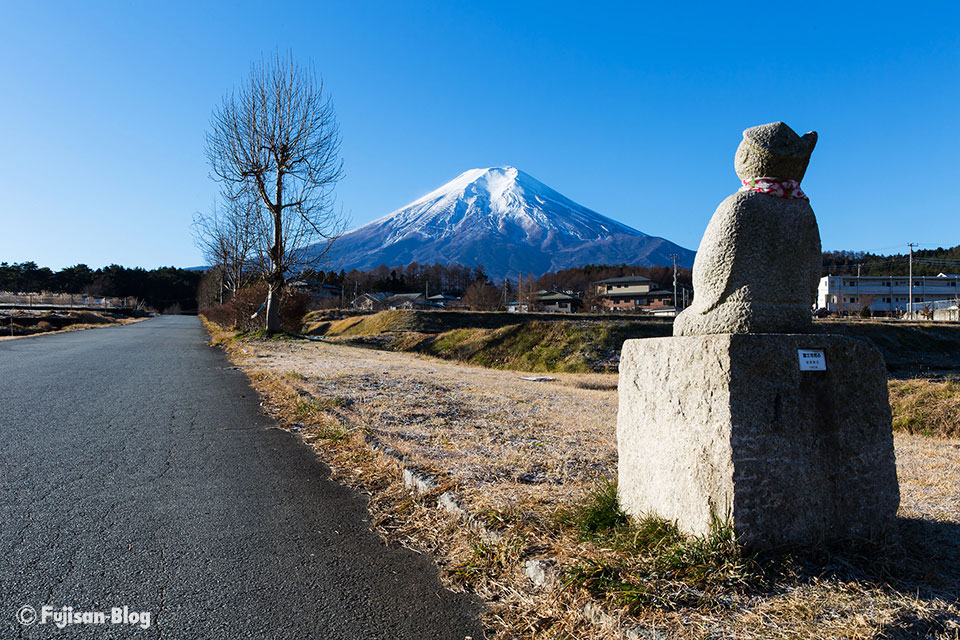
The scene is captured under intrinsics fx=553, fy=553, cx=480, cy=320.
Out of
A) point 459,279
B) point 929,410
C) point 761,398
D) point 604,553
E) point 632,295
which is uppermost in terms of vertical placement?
point 459,279

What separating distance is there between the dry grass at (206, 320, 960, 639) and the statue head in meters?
2.00

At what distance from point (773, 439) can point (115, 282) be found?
111471 millimetres

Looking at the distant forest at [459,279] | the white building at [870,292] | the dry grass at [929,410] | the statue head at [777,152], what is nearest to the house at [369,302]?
the distant forest at [459,279]

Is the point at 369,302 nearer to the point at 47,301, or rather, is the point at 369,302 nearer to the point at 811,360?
the point at 47,301

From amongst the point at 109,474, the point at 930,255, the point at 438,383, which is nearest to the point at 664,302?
the point at 930,255

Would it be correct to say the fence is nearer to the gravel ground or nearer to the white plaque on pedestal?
the gravel ground

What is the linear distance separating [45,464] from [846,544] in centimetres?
579

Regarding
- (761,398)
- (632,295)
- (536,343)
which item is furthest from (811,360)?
(632,295)

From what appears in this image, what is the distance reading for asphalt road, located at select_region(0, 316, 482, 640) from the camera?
245 cm

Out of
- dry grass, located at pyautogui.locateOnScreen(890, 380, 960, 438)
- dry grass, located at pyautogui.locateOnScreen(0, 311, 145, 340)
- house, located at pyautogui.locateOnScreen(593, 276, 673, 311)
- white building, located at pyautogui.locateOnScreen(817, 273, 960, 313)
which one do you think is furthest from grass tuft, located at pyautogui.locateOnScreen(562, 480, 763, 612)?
white building, located at pyautogui.locateOnScreen(817, 273, 960, 313)

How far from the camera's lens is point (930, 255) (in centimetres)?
9906

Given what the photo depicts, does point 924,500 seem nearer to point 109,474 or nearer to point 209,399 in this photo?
point 109,474

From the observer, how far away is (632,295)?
86.6 m

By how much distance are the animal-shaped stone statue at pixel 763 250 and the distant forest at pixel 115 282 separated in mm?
98982
